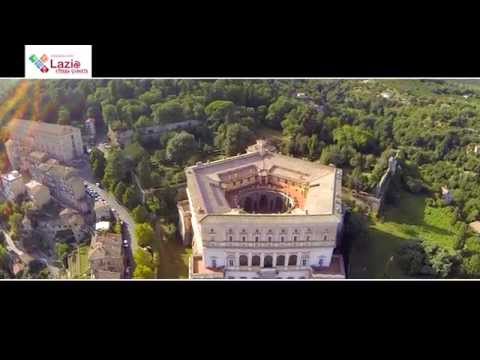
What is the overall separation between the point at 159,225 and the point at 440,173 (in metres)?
11.6

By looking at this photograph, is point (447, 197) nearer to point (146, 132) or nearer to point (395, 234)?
point (395, 234)

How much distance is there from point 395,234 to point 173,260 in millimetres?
7624

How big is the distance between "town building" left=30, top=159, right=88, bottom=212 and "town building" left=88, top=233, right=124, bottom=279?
2633 mm

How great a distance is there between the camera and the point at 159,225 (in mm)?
16359

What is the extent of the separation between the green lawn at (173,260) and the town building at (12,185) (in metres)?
5.45

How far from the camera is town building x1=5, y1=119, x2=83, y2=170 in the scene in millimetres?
16891

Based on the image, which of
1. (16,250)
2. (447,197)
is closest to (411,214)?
(447,197)

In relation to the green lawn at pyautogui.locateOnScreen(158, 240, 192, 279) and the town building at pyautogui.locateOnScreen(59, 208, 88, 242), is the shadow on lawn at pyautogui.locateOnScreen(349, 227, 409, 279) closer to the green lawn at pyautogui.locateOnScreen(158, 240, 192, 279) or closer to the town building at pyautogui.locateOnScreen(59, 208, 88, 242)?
the green lawn at pyautogui.locateOnScreen(158, 240, 192, 279)

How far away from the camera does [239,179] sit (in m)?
16.5

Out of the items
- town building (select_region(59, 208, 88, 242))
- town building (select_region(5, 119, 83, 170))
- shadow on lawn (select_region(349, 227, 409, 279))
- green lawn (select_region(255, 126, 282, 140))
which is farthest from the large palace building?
town building (select_region(5, 119, 83, 170))

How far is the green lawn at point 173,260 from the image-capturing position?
48.0 ft

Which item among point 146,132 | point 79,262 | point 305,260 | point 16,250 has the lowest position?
point 79,262
